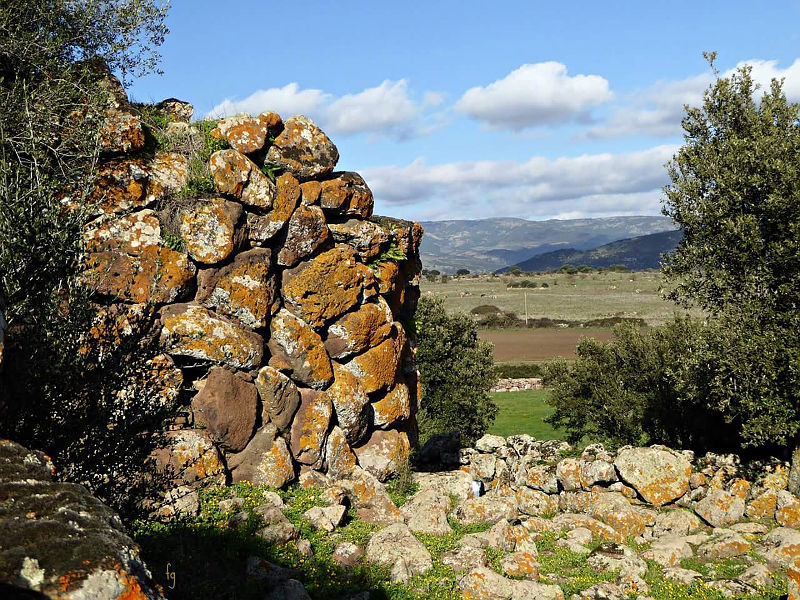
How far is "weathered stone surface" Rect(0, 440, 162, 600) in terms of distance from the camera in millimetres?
3660

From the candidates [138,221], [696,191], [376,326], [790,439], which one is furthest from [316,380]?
[790,439]

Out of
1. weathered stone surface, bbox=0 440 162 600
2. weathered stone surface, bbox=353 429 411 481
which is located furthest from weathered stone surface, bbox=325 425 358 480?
weathered stone surface, bbox=0 440 162 600

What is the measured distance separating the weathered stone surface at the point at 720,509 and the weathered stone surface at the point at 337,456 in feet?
36.7

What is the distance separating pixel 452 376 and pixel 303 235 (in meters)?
19.9

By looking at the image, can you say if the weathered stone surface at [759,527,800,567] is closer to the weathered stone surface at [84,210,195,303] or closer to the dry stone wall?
the dry stone wall

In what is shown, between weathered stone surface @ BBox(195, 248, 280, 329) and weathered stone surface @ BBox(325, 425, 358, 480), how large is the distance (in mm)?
4229

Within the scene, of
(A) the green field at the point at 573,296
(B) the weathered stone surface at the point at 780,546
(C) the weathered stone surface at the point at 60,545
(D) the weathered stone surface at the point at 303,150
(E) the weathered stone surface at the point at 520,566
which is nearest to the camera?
(C) the weathered stone surface at the point at 60,545

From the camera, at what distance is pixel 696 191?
66.7 ft

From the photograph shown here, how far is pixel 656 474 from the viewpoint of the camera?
66.7ft

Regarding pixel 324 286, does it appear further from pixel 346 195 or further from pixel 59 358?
pixel 59 358

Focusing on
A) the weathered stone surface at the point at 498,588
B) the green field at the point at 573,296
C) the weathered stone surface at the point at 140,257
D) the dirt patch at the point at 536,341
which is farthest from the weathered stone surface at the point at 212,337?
the green field at the point at 573,296

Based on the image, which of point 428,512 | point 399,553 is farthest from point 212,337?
point 428,512

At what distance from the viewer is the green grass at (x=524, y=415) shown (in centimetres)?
3811

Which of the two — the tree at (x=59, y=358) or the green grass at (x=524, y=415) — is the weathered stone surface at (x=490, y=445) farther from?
the tree at (x=59, y=358)
